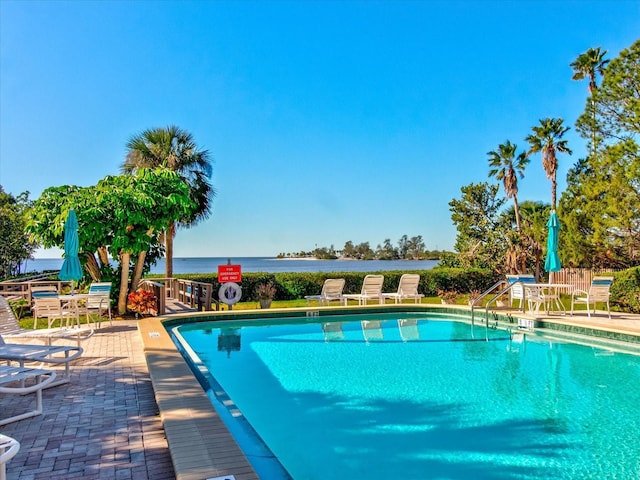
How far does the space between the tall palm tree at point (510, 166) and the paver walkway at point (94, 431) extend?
88.3 feet

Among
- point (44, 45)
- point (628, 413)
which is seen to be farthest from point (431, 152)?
point (628, 413)

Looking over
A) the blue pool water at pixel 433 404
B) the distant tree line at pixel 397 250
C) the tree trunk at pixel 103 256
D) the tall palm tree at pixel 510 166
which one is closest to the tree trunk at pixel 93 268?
the tree trunk at pixel 103 256

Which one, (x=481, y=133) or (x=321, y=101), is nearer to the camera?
(x=321, y=101)

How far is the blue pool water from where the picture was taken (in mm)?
4320

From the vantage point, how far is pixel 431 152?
31203mm

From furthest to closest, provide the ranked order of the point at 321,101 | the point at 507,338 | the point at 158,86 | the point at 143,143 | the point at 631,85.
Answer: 1. the point at 321,101
2. the point at 158,86
3. the point at 143,143
4. the point at 631,85
5. the point at 507,338

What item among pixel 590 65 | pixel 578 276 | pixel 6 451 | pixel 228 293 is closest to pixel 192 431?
pixel 6 451

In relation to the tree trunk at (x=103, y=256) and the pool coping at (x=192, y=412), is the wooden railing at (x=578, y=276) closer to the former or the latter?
the pool coping at (x=192, y=412)

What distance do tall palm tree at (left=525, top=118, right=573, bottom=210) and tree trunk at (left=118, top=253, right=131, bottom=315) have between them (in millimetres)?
22294

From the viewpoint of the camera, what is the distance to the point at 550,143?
27.2m

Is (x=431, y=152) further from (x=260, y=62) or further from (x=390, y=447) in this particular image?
(x=390, y=447)

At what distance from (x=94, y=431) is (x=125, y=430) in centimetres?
26

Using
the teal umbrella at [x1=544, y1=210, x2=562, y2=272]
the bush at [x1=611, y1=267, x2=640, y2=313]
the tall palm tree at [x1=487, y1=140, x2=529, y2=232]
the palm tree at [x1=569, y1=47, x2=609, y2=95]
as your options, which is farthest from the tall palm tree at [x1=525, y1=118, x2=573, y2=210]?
the teal umbrella at [x1=544, y1=210, x2=562, y2=272]

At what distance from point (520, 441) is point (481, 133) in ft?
91.9
